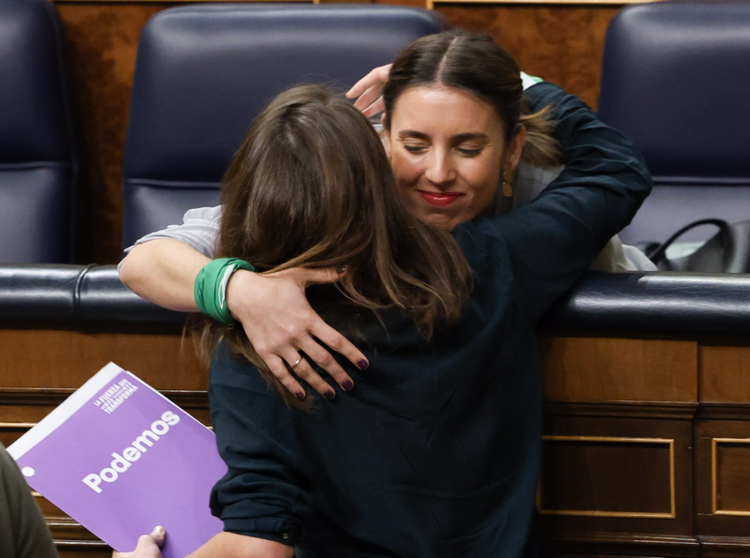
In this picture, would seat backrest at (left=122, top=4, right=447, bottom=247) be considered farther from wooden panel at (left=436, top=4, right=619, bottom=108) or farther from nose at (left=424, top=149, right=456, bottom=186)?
nose at (left=424, top=149, right=456, bottom=186)

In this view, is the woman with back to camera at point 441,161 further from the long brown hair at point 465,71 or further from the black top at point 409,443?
the black top at point 409,443

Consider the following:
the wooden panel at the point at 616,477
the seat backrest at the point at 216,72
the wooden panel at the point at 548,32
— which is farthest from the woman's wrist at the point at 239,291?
the wooden panel at the point at 548,32

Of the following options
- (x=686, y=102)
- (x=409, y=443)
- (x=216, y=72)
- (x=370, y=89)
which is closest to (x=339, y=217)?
(x=409, y=443)

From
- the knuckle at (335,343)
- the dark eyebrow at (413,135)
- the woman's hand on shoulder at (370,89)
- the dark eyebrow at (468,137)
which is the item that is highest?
the woman's hand on shoulder at (370,89)

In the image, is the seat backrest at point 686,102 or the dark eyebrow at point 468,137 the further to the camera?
the seat backrest at point 686,102

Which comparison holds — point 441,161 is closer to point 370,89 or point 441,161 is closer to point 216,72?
point 370,89

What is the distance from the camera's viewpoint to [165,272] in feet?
3.21

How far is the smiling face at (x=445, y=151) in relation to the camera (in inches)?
42.9

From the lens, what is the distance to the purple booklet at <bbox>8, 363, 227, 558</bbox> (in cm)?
95

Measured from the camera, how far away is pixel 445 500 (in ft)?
2.83

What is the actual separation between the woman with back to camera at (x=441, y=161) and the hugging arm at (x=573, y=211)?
2cm

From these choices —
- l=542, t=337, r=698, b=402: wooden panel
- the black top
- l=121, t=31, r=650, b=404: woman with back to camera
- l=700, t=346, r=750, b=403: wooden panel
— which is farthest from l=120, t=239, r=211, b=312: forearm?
l=700, t=346, r=750, b=403: wooden panel

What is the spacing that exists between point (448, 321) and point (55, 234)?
4.17 feet

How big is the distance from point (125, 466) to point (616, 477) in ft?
1.84
